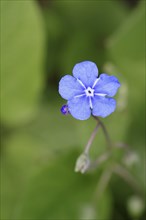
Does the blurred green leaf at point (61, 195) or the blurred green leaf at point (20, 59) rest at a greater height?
the blurred green leaf at point (20, 59)

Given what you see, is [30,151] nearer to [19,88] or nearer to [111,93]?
[19,88]

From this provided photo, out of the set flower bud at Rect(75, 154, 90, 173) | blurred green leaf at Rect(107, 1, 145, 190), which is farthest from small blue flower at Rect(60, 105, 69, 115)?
blurred green leaf at Rect(107, 1, 145, 190)

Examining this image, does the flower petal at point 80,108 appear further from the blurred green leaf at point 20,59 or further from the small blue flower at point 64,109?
the blurred green leaf at point 20,59

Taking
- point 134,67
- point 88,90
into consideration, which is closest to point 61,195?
point 134,67

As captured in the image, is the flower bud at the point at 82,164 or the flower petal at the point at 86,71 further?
the flower bud at the point at 82,164

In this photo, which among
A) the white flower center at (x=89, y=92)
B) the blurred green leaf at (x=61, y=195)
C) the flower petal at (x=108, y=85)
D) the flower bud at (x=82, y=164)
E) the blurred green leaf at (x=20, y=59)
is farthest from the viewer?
the blurred green leaf at (x=20, y=59)

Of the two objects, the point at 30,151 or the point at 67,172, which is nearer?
the point at 67,172

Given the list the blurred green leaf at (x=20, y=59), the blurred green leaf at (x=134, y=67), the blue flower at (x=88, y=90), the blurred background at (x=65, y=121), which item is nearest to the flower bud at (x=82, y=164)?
the blue flower at (x=88, y=90)

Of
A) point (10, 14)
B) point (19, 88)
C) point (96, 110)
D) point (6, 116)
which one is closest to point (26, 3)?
point (10, 14)
